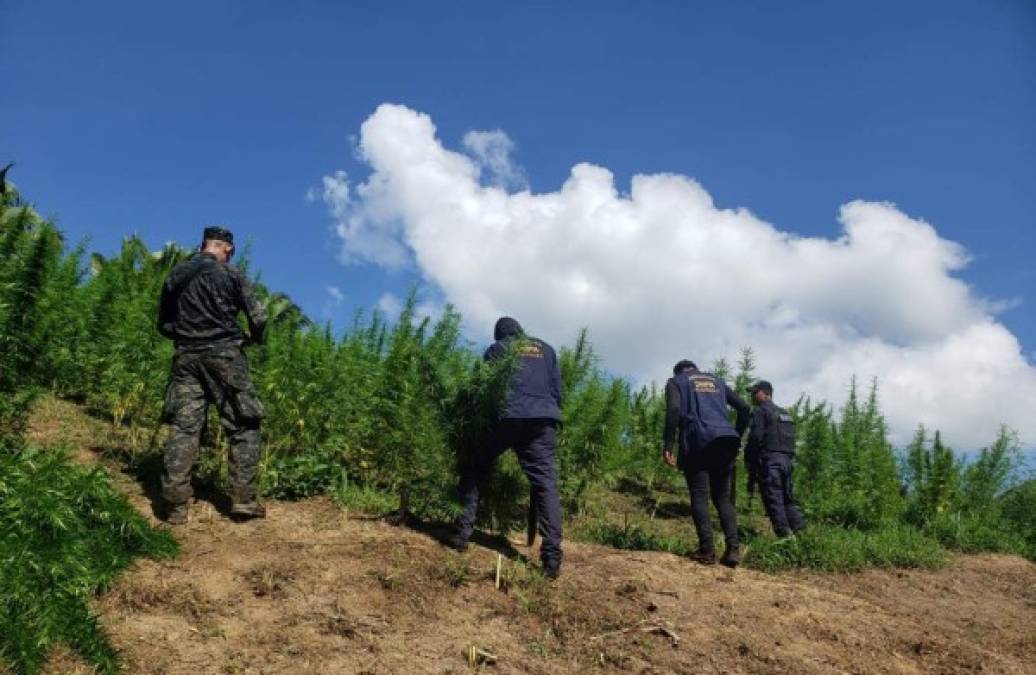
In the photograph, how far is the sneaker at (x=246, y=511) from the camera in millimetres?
5961

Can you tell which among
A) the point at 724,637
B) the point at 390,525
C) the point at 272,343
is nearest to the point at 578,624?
the point at 724,637

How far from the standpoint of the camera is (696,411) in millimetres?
7730

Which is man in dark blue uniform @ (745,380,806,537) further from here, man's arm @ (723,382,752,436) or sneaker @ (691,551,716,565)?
sneaker @ (691,551,716,565)

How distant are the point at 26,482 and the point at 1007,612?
31.5 ft

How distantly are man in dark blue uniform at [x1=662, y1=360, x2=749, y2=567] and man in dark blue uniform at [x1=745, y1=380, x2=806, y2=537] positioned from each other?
208 centimetres

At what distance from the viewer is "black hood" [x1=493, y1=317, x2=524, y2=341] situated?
648 cm

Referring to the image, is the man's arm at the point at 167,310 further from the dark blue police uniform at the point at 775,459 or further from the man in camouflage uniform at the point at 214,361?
the dark blue police uniform at the point at 775,459

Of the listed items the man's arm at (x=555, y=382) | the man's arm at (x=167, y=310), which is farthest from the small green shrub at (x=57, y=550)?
the man's arm at (x=555, y=382)

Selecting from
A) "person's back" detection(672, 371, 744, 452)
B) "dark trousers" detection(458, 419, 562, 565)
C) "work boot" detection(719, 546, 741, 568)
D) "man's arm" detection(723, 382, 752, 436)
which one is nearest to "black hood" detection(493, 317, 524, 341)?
"dark trousers" detection(458, 419, 562, 565)

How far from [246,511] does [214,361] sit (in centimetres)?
124

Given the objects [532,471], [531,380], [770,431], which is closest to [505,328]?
[531,380]

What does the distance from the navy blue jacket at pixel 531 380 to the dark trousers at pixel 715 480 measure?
2.06 m

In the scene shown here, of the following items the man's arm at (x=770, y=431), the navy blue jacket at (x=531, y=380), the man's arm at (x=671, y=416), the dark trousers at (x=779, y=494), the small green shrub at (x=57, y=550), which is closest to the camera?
the small green shrub at (x=57, y=550)

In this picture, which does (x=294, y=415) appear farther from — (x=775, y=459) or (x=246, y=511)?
(x=775, y=459)
